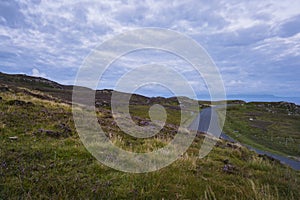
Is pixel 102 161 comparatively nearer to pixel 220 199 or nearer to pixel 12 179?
pixel 12 179


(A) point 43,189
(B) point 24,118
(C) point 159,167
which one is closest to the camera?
(A) point 43,189

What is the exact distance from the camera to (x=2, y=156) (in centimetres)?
598

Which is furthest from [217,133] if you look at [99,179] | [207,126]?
[99,179]

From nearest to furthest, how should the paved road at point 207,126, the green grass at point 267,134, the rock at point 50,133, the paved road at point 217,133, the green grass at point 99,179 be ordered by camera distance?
the green grass at point 99,179 < the rock at point 50,133 < the paved road at point 217,133 < the green grass at point 267,134 < the paved road at point 207,126

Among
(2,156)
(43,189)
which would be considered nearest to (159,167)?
(43,189)

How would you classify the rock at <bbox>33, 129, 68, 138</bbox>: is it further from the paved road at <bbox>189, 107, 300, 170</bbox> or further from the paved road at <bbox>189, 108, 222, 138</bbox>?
the paved road at <bbox>189, 108, 222, 138</bbox>

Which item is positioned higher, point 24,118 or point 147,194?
point 24,118

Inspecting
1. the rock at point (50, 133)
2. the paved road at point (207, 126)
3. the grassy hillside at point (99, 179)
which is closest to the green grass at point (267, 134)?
the paved road at point (207, 126)

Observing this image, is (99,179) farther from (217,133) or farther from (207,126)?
(207,126)

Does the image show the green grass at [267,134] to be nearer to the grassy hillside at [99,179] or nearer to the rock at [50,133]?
the grassy hillside at [99,179]

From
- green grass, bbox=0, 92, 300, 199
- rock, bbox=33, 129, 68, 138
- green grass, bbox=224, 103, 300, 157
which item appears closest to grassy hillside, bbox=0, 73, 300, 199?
green grass, bbox=0, 92, 300, 199

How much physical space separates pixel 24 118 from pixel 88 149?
19.1 ft

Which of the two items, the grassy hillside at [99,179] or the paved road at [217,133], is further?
the paved road at [217,133]

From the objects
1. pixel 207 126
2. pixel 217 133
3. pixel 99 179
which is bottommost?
pixel 217 133
